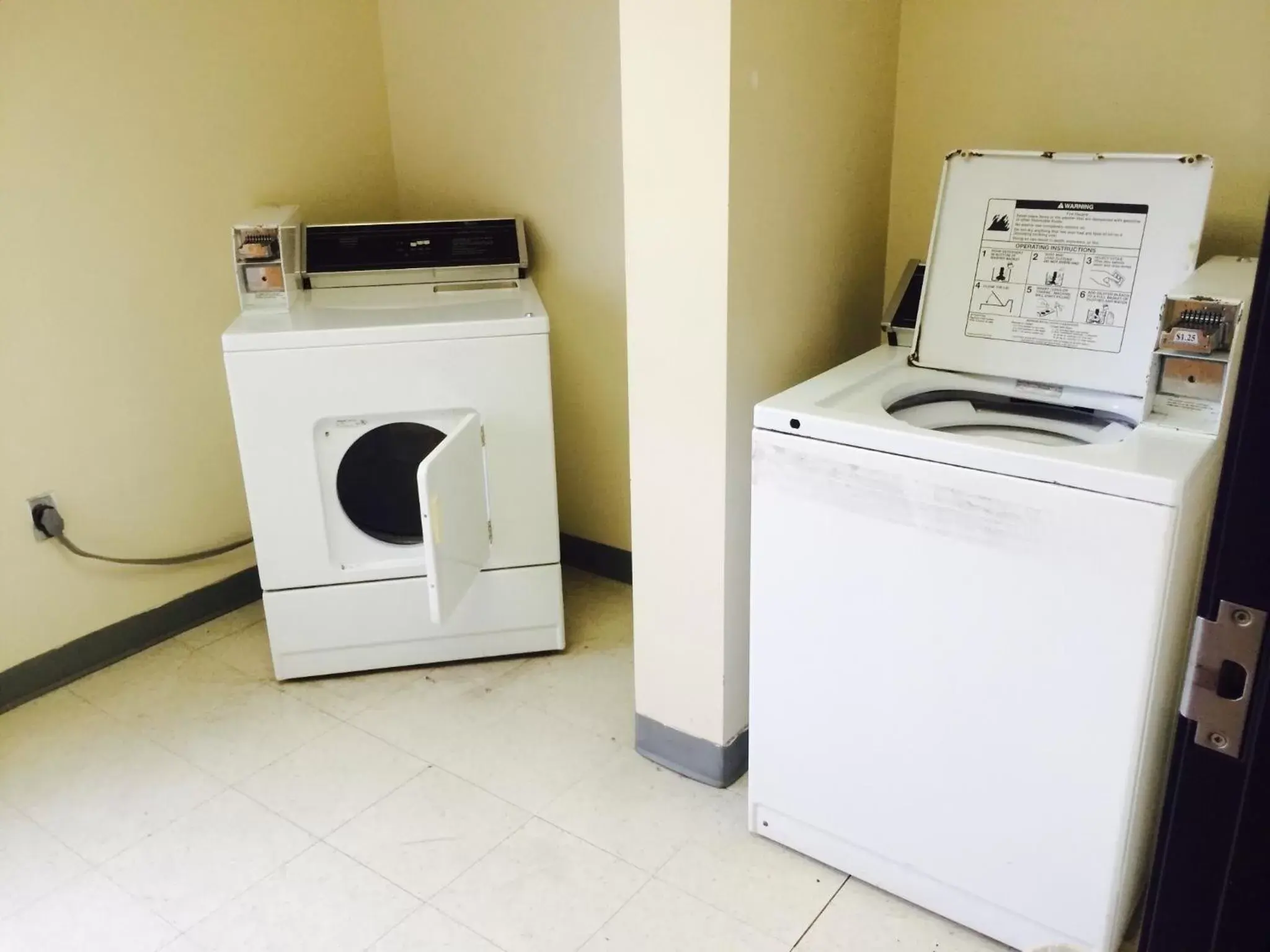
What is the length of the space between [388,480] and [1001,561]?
4.61 ft

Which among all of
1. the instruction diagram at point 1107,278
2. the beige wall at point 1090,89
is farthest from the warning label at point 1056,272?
the beige wall at point 1090,89

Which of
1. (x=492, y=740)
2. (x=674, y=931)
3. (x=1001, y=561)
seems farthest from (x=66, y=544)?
(x=1001, y=561)

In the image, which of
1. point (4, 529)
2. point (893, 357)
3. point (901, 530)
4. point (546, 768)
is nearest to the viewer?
point (901, 530)

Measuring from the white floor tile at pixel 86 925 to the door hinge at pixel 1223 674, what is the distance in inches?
62.5

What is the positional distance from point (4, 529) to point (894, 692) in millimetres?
1902

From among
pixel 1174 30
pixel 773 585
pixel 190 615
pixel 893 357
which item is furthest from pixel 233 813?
pixel 1174 30

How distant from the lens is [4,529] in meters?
2.18

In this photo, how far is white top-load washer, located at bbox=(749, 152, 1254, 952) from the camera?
4.33 feet

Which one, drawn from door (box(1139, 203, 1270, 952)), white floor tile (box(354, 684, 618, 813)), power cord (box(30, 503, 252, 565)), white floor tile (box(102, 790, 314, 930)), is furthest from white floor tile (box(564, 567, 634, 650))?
door (box(1139, 203, 1270, 952))

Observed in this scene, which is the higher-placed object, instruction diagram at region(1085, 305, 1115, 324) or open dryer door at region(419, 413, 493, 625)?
instruction diagram at region(1085, 305, 1115, 324)

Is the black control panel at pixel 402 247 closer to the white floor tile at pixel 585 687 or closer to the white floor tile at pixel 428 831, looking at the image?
the white floor tile at pixel 585 687

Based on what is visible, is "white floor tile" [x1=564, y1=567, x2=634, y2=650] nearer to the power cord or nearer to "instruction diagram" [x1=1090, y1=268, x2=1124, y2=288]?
the power cord

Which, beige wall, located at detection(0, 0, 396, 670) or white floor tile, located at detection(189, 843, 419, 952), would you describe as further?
beige wall, located at detection(0, 0, 396, 670)

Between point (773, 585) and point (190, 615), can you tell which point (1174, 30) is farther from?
point (190, 615)
